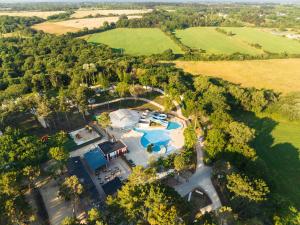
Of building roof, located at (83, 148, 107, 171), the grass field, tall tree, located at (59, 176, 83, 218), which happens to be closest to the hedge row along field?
the grass field

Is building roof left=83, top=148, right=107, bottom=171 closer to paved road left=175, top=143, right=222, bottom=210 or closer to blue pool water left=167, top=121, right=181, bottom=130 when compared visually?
paved road left=175, top=143, right=222, bottom=210

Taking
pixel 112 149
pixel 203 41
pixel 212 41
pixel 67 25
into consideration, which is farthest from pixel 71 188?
pixel 67 25

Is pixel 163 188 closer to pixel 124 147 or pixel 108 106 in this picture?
pixel 124 147

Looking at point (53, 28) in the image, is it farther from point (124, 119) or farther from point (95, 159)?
point (95, 159)

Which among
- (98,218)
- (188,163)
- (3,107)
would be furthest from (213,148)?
(3,107)

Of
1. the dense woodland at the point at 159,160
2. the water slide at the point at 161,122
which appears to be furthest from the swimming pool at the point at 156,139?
the dense woodland at the point at 159,160

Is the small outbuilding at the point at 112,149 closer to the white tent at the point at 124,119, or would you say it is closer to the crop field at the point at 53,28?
the white tent at the point at 124,119
